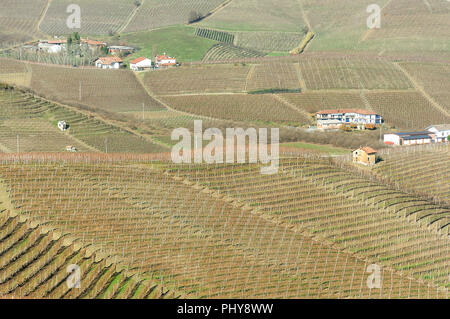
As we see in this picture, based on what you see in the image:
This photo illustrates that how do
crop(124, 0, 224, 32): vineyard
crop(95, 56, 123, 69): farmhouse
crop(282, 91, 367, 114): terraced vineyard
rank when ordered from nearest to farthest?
crop(282, 91, 367, 114): terraced vineyard, crop(95, 56, 123, 69): farmhouse, crop(124, 0, 224, 32): vineyard

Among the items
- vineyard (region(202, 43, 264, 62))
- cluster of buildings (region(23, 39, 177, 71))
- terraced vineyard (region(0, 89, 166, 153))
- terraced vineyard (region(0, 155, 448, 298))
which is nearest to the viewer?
terraced vineyard (region(0, 155, 448, 298))

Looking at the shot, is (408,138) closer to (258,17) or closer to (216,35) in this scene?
(216,35)

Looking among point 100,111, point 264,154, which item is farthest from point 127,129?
point 264,154

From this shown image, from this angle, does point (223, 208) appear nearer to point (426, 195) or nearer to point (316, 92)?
point (426, 195)

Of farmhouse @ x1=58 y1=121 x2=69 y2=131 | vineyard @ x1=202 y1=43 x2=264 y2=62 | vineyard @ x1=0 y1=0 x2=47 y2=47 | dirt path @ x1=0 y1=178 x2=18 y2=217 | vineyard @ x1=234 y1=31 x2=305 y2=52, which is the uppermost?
vineyard @ x1=0 y1=0 x2=47 y2=47

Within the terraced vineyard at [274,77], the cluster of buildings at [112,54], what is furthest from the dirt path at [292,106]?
the cluster of buildings at [112,54]

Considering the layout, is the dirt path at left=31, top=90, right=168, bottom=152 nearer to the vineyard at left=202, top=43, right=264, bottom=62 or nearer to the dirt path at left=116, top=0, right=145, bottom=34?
the vineyard at left=202, top=43, right=264, bottom=62

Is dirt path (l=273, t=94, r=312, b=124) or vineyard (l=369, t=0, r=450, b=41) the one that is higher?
vineyard (l=369, t=0, r=450, b=41)

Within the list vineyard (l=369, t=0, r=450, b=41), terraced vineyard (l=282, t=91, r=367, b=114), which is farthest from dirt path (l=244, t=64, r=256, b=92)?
vineyard (l=369, t=0, r=450, b=41)
